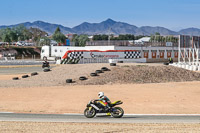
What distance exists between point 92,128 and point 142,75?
19.4 metres

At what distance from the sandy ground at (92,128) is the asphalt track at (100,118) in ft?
3.08

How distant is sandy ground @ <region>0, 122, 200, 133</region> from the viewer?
10867 mm

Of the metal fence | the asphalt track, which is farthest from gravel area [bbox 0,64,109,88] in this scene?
the metal fence

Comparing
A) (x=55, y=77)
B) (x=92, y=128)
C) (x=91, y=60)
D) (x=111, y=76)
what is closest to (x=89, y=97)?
(x=111, y=76)

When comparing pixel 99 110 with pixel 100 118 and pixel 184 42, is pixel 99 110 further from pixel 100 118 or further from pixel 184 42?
pixel 184 42

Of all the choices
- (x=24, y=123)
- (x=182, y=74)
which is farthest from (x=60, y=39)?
(x=24, y=123)

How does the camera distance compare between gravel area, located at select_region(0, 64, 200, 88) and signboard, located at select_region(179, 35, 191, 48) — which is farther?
signboard, located at select_region(179, 35, 191, 48)

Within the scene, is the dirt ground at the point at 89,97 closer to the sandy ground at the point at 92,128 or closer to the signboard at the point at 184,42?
the sandy ground at the point at 92,128

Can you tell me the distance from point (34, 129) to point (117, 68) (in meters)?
20.5

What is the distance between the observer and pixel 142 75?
30.3 metres

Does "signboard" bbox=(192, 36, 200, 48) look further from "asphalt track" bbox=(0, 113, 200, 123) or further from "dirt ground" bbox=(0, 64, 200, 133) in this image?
"asphalt track" bbox=(0, 113, 200, 123)

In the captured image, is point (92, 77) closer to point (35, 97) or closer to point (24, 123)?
point (35, 97)

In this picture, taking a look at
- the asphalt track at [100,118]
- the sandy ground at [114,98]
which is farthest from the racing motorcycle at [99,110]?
the sandy ground at [114,98]

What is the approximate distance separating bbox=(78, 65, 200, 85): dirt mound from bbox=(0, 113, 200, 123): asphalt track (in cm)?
1283
